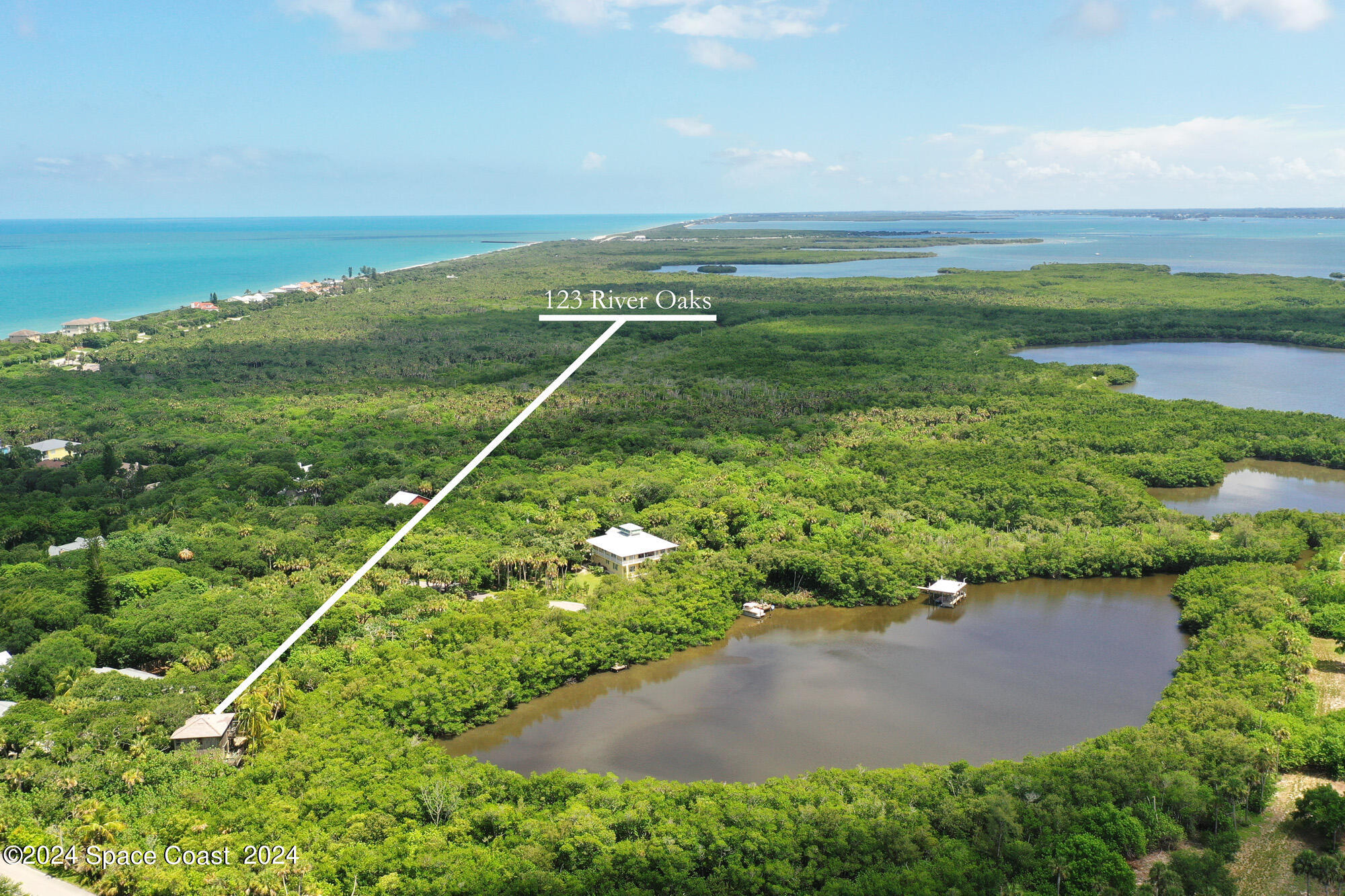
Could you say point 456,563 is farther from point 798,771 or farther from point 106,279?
point 106,279

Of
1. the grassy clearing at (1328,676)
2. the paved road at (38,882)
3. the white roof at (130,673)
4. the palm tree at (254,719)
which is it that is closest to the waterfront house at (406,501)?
the white roof at (130,673)

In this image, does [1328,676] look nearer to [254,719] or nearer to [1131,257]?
[254,719]

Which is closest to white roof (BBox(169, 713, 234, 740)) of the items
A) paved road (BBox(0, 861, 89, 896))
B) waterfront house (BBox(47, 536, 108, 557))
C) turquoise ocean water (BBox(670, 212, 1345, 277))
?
paved road (BBox(0, 861, 89, 896))

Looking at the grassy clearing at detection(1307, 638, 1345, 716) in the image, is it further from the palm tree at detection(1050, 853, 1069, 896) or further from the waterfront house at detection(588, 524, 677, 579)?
the waterfront house at detection(588, 524, 677, 579)

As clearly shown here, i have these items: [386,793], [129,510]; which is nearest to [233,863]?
[386,793]

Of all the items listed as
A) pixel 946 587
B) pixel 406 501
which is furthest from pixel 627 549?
pixel 406 501

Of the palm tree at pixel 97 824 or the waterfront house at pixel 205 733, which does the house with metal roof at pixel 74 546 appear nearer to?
the waterfront house at pixel 205 733
